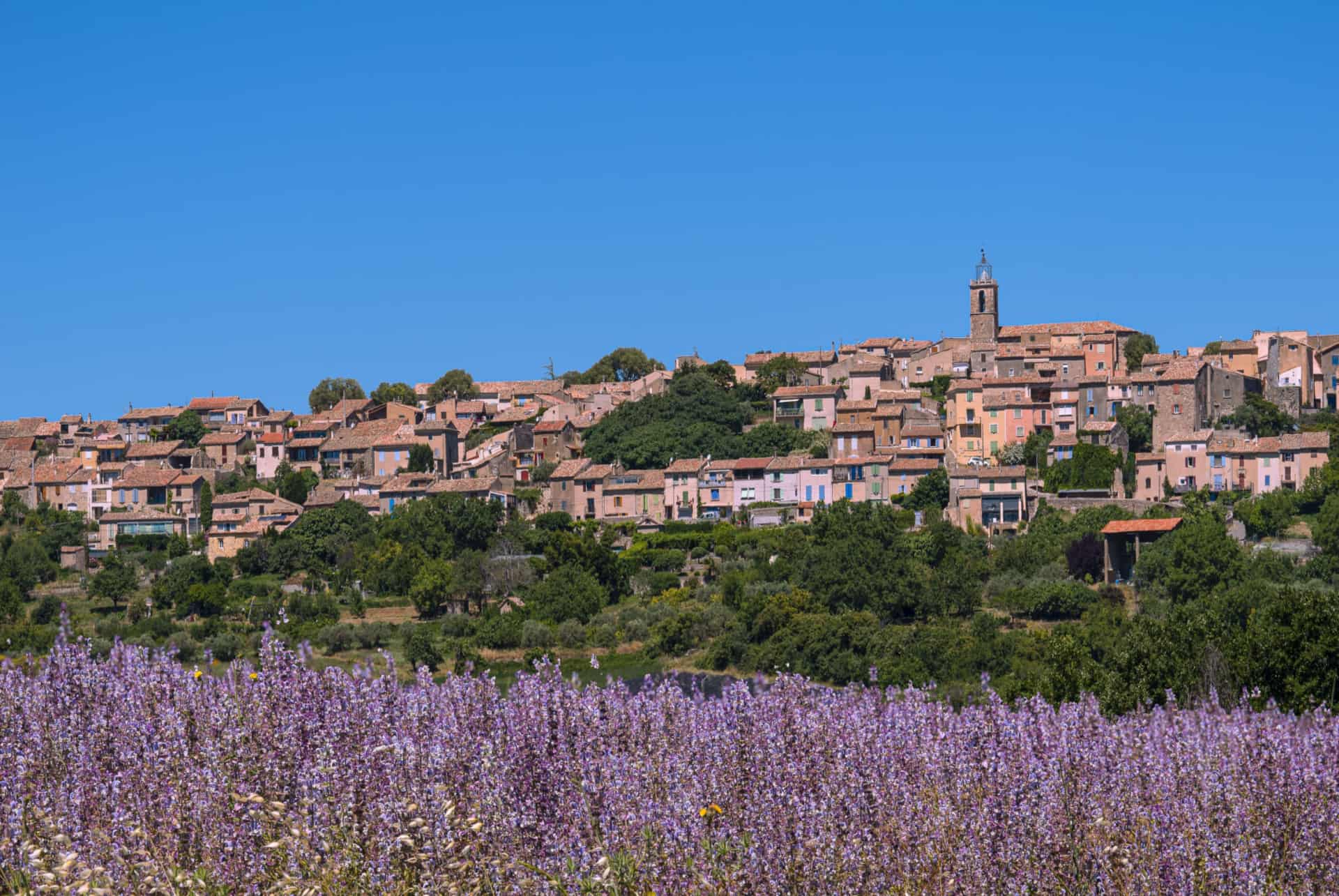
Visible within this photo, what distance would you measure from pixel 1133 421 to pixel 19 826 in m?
62.7

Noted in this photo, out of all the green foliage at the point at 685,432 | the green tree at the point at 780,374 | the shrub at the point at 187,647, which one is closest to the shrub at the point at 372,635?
the shrub at the point at 187,647

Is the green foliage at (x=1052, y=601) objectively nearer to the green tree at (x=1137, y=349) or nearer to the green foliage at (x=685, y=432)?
the green foliage at (x=685, y=432)

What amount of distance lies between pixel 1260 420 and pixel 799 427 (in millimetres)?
17897

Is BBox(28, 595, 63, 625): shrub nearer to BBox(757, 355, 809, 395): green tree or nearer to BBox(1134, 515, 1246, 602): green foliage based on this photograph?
BBox(1134, 515, 1246, 602): green foliage

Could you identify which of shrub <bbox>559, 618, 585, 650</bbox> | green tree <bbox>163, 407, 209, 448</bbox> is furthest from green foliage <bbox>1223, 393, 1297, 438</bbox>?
green tree <bbox>163, 407, 209, 448</bbox>

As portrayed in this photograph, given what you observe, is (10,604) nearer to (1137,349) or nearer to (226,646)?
(226,646)

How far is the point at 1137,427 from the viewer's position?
67.6 m

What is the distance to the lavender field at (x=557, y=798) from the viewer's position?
8.39 metres

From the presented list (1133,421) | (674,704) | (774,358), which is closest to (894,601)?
(1133,421)

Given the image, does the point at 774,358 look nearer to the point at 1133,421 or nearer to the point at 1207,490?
the point at 1133,421

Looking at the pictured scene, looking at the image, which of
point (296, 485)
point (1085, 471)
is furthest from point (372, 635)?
point (1085, 471)

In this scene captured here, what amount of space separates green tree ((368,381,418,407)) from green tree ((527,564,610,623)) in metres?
33.0

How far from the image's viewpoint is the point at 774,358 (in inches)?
3297

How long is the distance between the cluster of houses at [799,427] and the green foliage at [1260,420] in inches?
36.7
